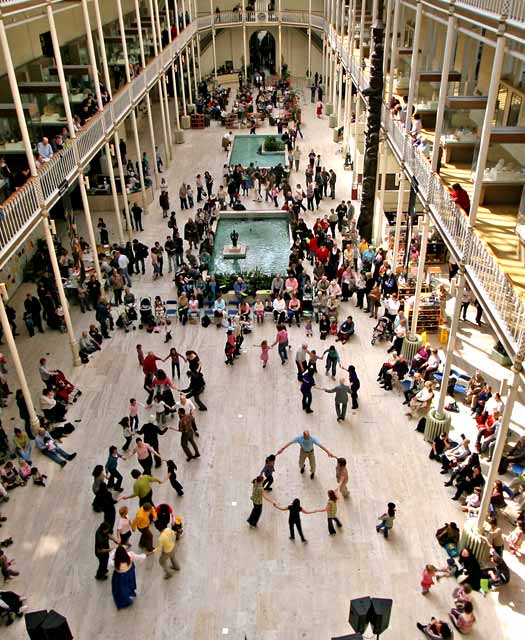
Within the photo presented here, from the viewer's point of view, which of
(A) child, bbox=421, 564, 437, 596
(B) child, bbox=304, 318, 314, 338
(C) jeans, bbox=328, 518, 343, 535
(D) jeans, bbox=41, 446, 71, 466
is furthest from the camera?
(B) child, bbox=304, 318, 314, 338

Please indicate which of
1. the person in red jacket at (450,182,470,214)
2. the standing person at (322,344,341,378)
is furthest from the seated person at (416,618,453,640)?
the person in red jacket at (450,182,470,214)

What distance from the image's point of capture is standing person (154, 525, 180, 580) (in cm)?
954

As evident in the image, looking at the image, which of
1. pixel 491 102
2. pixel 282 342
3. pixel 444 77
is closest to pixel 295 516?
pixel 282 342

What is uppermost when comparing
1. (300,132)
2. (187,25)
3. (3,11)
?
(3,11)

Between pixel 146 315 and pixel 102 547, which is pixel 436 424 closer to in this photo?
pixel 102 547

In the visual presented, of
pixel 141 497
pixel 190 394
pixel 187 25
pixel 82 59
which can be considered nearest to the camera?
pixel 141 497

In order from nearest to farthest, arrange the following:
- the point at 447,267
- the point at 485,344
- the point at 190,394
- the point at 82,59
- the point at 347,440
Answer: the point at 347,440 → the point at 190,394 → the point at 485,344 → the point at 447,267 → the point at 82,59

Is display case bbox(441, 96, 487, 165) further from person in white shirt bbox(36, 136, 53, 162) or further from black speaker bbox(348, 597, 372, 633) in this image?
black speaker bbox(348, 597, 372, 633)

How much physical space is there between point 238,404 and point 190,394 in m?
1.05

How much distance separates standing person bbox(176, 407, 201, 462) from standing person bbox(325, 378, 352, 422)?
282 centimetres

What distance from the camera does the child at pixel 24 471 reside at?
11.8m

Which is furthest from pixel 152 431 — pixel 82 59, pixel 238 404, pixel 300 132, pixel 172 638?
pixel 300 132

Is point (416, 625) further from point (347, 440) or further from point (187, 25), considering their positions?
point (187, 25)

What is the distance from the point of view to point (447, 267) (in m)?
18.8
